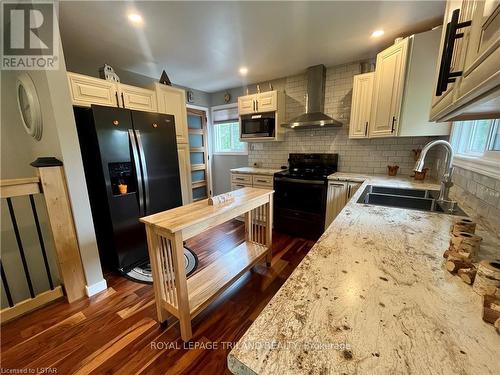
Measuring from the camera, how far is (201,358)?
54.4 inches

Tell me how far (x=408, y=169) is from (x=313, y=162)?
1.28 meters

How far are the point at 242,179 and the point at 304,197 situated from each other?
116 centimetres

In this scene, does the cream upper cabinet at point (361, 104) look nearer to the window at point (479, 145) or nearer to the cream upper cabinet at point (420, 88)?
the cream upper cabinet at point (420, 88)

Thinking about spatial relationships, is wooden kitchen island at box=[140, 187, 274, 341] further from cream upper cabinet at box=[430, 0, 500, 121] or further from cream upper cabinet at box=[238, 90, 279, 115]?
cream upper cabinet at box=[238, 90, 279, 115]

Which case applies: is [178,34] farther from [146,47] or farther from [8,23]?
[8,23]

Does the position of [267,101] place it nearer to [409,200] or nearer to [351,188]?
[351,188]

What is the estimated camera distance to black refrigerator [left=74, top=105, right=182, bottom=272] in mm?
2061

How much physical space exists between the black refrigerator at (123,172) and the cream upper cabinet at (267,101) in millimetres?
1502

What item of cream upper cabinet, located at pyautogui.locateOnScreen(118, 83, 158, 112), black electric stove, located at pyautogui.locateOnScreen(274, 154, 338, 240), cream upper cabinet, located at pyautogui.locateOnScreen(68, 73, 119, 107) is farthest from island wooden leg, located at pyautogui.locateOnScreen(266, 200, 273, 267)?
cream upper cabinet, located at pyautogui.locateOnScreen(68, 73, 119, 107)

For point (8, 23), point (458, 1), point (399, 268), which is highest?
point (8, 23)

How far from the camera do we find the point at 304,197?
295 cm

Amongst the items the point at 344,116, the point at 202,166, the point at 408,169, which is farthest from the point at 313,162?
the point at 202,166

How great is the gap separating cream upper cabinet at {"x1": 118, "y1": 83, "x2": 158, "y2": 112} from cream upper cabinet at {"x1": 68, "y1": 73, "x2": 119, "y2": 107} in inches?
3.2

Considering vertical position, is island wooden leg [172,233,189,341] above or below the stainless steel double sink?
below
